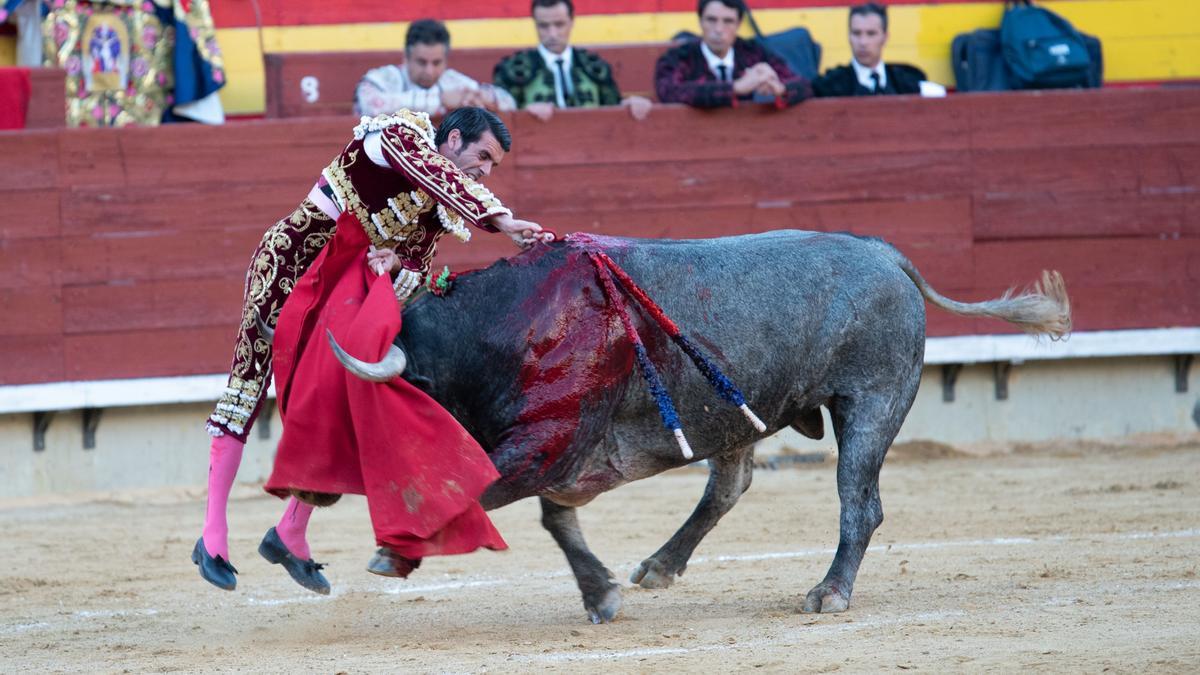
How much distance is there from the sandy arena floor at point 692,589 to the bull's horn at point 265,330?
0.75m

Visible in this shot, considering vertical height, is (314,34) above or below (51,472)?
above

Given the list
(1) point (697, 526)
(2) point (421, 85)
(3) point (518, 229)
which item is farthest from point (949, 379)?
(3) point (518, 229)

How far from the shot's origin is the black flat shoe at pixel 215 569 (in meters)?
4.09

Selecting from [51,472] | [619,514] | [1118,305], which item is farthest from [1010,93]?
[51,472]

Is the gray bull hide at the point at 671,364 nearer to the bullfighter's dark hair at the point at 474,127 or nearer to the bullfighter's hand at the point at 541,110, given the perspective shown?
the bullfighter's dark hair at the point at 474,127

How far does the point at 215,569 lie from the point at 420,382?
71 cm

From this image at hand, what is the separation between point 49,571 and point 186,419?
1.81 metres

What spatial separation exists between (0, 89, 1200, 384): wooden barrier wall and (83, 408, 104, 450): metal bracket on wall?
0.18 m

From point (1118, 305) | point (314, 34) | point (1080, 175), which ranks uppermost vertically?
point (314, 34)

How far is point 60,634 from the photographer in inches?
170

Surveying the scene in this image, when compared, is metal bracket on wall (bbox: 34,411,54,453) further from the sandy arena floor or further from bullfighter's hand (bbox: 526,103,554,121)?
bullfighter's hand (bbox: 526,103,554,121)

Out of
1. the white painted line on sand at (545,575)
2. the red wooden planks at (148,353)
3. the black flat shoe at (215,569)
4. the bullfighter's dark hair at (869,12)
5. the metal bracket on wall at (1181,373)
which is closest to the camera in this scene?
the black flat shoe at (215,569)

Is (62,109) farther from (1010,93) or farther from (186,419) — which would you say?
(1010,93)

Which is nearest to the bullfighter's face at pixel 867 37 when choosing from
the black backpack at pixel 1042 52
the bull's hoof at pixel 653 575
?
the black backpack at pixel 1042 52
